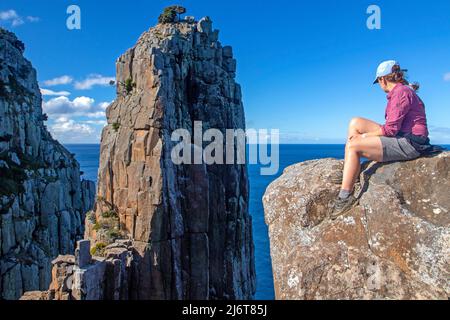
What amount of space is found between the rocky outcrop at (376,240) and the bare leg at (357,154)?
0.52 meters

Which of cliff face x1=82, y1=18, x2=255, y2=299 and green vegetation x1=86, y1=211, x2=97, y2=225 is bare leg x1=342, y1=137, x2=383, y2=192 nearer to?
cliff face x1=82, y1=18, x2=255, y2=299

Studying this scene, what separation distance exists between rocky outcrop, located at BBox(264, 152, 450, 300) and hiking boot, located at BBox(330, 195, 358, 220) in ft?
0.45

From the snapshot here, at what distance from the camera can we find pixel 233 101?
231 feet

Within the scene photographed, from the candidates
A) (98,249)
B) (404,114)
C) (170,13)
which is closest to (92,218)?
(98,249)

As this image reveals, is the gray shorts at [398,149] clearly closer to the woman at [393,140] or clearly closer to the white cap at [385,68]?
the woman at [393,140]

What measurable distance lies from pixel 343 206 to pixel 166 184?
3936 centimetres

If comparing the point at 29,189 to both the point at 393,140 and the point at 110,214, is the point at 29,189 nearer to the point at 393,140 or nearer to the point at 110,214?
the point at 110,214

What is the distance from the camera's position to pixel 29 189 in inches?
2852

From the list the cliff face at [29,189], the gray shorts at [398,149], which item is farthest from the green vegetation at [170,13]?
the gray shorts at [398,149]

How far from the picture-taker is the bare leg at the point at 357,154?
895 cm

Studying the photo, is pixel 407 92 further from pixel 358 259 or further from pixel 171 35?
pixel 171 35

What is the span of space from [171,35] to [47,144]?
167 ft

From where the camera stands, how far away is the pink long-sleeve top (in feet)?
29.4
